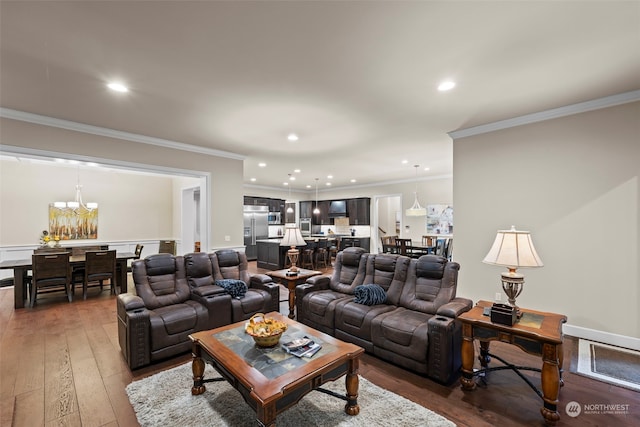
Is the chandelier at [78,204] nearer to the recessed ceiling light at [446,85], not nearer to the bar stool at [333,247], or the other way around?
the bar stool at [333,247]

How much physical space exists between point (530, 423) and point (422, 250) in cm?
466

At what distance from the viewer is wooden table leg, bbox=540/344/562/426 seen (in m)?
2.02

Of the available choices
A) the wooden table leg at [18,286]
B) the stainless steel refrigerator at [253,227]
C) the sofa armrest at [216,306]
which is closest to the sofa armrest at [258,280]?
the sofa armrest at [216,306]

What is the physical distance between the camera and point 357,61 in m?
2.48

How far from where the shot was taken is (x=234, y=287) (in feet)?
12.3

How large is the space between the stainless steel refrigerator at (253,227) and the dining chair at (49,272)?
17.5 ft

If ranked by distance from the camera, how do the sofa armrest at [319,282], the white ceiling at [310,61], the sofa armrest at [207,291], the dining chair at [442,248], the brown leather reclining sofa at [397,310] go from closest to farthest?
the white ceiling at [310,61]
the brown leather reclining sofa at [397,310]
the sofa armrest at [207,291]
the sofa armrest at [319,282]
the dining chair at [442,248]

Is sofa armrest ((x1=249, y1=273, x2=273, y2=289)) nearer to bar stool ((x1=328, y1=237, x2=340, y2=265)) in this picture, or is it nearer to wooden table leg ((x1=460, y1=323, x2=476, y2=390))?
wooden table leg ((x1=460, y1=323, x2=476, y2=390))

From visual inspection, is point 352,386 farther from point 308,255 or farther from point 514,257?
point 308,255

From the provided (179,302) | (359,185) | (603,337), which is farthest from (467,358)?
(359,185)

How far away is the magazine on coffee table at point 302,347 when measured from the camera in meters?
2.11

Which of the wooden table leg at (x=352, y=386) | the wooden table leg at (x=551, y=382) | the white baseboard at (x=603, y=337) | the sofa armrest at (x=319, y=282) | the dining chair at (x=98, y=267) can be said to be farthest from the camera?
the dining chair at (x=98, y=267)

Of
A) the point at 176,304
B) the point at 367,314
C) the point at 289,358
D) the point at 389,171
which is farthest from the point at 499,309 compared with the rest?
the point at 389,171

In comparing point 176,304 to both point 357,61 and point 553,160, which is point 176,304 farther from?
point 553,160
